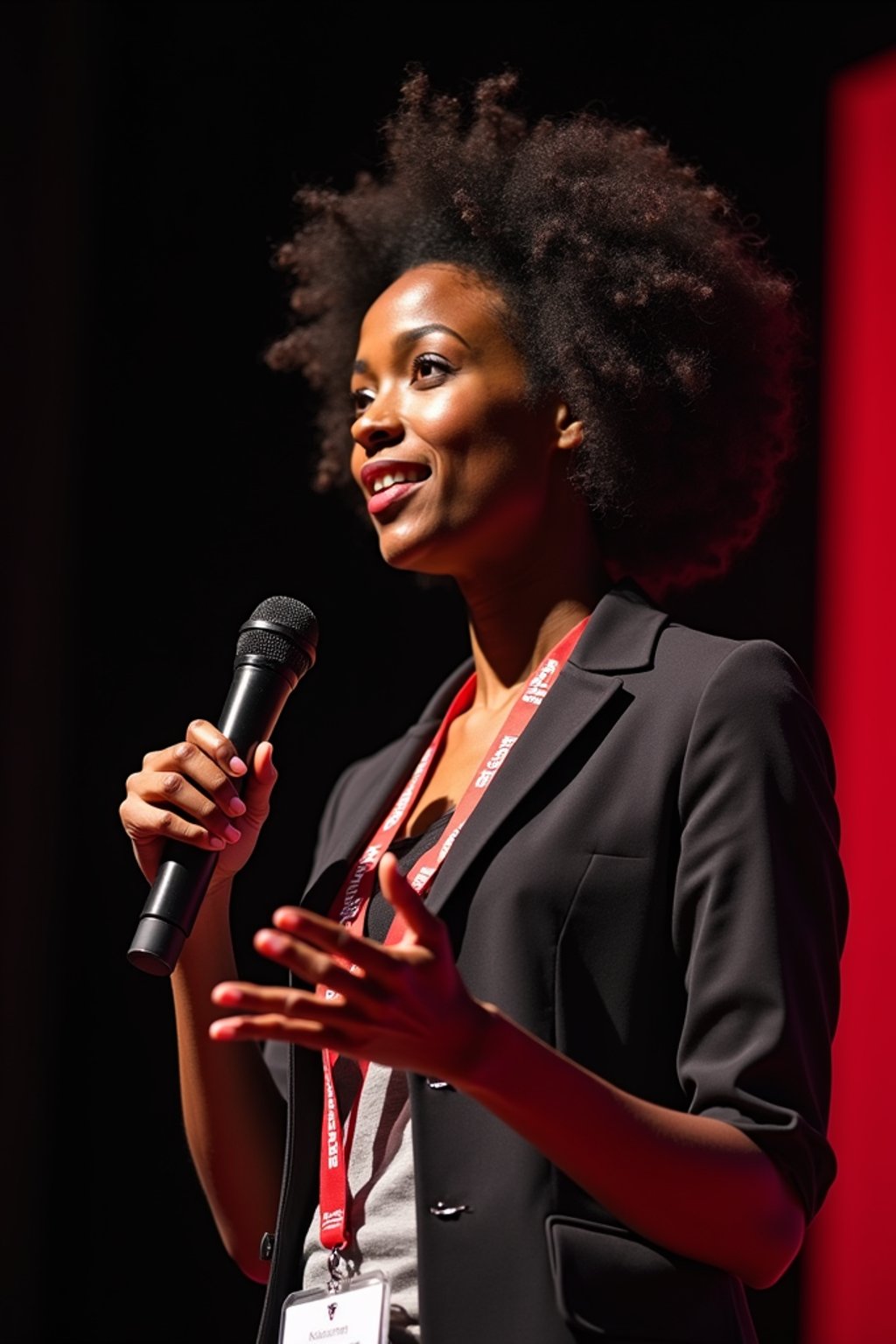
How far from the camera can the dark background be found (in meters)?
2.70

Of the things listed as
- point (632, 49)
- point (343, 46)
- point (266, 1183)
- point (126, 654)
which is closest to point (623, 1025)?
point (266, 1183)

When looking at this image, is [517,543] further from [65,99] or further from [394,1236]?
[65,99]

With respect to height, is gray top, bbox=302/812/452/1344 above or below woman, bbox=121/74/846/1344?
below

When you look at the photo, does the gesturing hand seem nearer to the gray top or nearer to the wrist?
the wrist

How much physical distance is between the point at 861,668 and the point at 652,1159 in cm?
123

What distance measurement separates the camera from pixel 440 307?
2.05 meters

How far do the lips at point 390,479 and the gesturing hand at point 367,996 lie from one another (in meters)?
0.83

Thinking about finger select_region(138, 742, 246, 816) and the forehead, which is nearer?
finger select_region(138, 742, 246, 816)

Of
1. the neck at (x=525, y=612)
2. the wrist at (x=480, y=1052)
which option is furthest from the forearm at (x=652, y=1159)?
the neck at (x=525, y=612)

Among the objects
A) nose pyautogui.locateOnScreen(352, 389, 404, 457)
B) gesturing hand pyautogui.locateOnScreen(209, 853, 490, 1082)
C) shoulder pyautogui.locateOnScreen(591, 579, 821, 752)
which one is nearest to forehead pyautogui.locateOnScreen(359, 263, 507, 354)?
nose pyautogui.locateOnScreen(352, 389, 404, 457)

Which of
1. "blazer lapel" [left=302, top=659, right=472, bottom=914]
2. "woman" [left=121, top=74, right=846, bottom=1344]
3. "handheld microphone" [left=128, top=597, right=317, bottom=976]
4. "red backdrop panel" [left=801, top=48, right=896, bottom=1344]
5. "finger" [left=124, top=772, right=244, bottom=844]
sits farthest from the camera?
"red backdrop panel" [left=801, top=48, right=896, bottom=1344]

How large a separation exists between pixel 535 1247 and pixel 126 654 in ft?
5.52

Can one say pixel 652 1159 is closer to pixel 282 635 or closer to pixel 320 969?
pixel 320 969

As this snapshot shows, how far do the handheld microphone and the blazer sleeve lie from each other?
0.44 metres
